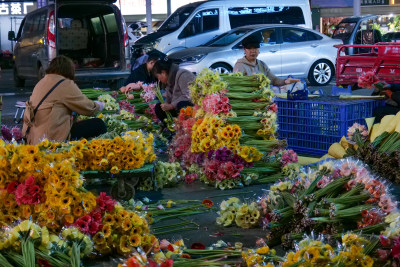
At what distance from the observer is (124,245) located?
473 centimetres

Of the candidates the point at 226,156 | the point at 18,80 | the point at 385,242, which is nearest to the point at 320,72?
the point at 18,80

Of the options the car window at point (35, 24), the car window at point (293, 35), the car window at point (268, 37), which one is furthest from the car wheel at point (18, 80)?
the car window at point (293, 35)

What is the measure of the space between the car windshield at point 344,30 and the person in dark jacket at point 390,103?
2084 centimetres

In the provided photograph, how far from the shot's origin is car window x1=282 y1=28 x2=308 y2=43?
1956 centimetres

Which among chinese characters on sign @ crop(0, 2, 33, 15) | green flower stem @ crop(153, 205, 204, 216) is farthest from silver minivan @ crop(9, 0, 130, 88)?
chinese characters on sign @ crop(0, 2, 33, 15)

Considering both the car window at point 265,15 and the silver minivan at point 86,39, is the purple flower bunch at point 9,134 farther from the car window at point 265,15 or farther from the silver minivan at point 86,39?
the car window at point 265,15

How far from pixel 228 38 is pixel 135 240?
15.0m

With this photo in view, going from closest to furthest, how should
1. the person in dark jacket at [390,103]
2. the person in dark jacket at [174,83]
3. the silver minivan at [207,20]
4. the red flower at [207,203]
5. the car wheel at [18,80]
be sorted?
the red flower at [207,203], the person in dark jacket at [390,103], the person in dark jacket at [174,83], the silver minivan at [207,20], the car wheel at [18,80]

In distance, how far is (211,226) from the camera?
237 inches

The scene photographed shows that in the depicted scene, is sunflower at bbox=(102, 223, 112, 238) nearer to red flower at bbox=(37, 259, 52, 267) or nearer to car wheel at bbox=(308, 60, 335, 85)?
red flower at bbox=(37, 259, 52, 267)

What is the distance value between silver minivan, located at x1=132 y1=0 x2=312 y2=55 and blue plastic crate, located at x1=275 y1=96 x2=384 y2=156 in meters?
12.6

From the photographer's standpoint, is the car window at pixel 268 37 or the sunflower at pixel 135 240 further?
the car window at pixel 268 37

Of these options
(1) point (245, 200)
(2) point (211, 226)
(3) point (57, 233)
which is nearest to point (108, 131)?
(1) point (245, 200)

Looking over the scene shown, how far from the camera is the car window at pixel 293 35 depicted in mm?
19562
